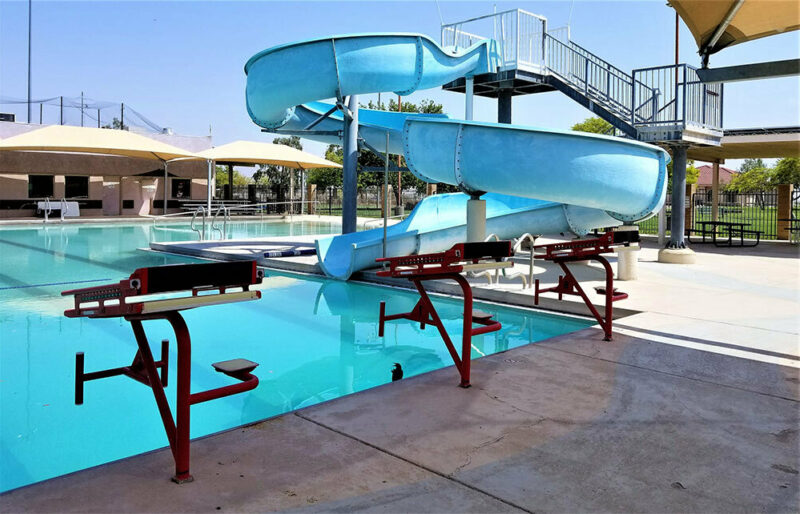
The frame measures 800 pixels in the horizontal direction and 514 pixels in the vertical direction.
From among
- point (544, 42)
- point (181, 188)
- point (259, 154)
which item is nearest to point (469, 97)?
point (544, 42)

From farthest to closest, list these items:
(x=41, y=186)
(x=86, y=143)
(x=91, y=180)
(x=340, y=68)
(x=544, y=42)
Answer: (x=91, y=180) < (x=41, y=186) < (x=86, y=143) < (x=544, y=42) < (x=340, y=68)

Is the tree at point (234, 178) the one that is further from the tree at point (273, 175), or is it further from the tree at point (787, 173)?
the tree at point (787, 173)

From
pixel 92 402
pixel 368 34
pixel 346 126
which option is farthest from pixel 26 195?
pixel 92 402

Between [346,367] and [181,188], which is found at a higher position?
[181,188]

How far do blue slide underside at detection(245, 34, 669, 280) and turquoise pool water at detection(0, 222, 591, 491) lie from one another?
1719 mm

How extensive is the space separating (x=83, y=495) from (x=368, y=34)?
30.7 feet

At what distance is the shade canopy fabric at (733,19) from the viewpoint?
595cm

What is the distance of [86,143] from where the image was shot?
81.1 ft

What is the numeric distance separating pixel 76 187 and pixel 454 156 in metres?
30.1

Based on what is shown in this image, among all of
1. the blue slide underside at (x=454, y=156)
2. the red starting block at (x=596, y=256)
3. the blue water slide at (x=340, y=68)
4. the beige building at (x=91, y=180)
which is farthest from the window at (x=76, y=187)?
the red starting block at (x=596, y=256)

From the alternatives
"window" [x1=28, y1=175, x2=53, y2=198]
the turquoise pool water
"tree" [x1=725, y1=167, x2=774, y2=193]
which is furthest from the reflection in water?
"tree" [x1=725, y1=167, x2=774, y2=193]

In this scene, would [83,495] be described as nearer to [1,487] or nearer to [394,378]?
[1,487]

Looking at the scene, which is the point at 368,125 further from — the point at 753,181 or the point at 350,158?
the point at 753,181

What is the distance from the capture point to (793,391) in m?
4.76
